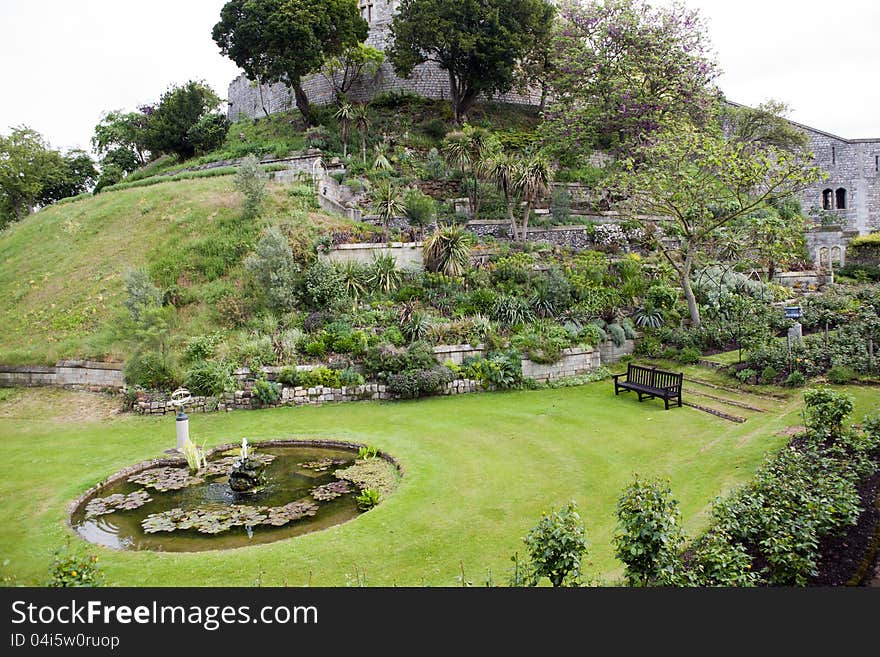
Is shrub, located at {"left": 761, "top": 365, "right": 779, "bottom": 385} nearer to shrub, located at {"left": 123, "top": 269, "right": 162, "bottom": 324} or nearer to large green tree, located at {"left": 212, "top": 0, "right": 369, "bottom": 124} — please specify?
shrub, located at {"left": 123, "top": 269, "right": 162, "bottom": 324}

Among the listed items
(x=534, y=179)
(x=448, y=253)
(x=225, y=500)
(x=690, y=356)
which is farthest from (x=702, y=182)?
(x=225, y=500)

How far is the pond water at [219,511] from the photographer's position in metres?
7.03

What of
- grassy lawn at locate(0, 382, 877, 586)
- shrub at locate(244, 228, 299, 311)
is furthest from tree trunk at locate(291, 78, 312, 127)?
grassy lawn at locate(0, 382, 877, 586)

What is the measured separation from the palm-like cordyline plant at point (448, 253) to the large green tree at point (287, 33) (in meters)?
15.9

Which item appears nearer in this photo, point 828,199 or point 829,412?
point 829,412

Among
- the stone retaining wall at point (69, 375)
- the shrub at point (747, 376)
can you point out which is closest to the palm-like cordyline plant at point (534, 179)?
the shrub at point (747, 376)

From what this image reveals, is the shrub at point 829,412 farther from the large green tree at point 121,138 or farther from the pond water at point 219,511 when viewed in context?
the large green tree at point 121,138

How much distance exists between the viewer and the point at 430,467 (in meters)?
8.85

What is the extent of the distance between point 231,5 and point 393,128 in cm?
1058

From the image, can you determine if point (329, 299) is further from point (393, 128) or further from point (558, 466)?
point (393, 128)

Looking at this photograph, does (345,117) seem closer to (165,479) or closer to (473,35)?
(473,35)

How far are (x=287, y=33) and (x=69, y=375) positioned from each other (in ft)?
65.0

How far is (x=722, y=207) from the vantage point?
56.7ft

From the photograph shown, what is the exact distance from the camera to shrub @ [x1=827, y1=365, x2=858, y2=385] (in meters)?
10.8
